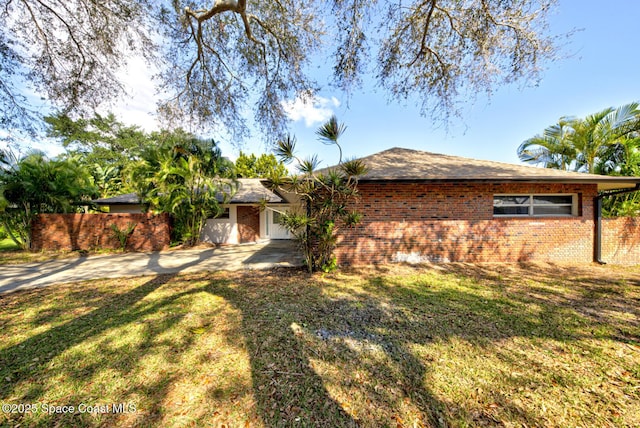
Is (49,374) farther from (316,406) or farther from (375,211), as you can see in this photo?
(375,211)

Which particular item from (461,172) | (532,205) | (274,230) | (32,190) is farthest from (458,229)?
(32,190)

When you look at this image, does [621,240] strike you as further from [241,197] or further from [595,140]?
[241,197]

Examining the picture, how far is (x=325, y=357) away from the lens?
2900mm

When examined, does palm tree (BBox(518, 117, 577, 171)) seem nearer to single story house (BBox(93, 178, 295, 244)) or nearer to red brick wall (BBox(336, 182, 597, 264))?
red brick wall (BBox(336, 182, 597, 264))

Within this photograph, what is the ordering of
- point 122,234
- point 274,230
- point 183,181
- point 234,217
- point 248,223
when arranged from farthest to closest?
point 274,230
point 248,223
point 234,217
point 183,181
point 122,234

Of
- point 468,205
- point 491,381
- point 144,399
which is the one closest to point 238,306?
point 144,399

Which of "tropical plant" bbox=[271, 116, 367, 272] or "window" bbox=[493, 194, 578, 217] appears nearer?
"tropical plant" bbox=[271, 116, 367, 272]

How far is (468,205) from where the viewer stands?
736 cm

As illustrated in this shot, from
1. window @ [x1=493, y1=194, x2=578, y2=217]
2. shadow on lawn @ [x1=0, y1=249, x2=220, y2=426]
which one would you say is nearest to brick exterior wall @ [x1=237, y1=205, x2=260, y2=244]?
shadow on lawn @ [x1=0, y1=249, x2=220, y2=426]

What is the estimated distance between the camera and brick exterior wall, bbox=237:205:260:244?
13750 millimetres

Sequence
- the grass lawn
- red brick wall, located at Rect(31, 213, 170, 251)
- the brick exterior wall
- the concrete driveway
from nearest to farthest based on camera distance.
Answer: the grass lawn → the concrete driveway → red brick wall, located at Rect(31, 213, 170, 251) → the brick exterior wall

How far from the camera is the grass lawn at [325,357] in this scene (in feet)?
7.00

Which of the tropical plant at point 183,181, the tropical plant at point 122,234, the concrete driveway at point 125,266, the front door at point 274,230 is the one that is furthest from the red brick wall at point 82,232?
the front door at point 274,230

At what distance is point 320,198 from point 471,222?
16.8 feet
